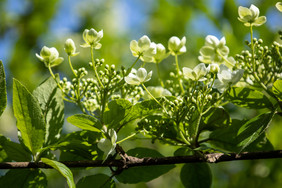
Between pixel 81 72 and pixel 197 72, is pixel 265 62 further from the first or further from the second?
pixel 81 72

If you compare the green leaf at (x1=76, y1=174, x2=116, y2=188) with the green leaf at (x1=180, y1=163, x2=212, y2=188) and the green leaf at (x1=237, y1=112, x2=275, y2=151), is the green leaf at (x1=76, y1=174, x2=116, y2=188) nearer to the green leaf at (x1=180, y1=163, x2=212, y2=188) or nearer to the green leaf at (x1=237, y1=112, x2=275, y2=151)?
the green leaf at (x1=180, y1=163, x2=212, y2=188)

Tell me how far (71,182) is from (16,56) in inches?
93.5

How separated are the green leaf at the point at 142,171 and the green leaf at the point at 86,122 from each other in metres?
0.17

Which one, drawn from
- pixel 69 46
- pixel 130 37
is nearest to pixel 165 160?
pixel 69 46

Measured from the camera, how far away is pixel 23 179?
100 cm

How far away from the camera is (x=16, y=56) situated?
9.71 feet

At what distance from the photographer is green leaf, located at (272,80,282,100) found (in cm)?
88

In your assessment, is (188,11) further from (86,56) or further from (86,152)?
(86,152)

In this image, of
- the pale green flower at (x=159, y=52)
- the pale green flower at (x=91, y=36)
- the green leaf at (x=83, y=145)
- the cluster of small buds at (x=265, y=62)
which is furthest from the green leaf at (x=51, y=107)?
the cluster of small buds at (x=265, y=62)

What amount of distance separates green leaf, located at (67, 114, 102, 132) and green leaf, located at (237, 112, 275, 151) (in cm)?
37

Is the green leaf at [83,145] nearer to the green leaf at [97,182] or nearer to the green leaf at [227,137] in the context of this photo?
the green leaf at [97,182]

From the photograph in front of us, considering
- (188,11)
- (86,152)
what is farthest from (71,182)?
(188,11)

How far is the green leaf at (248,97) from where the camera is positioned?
0.97m

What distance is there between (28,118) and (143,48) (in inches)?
14.7
